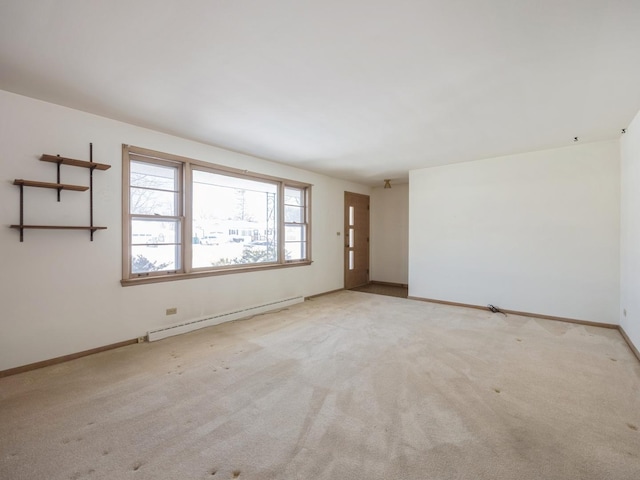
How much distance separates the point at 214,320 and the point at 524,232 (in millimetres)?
5024

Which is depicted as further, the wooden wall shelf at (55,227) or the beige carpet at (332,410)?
the wooden wall shelf at (55,227)

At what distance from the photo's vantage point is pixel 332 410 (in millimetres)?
2115

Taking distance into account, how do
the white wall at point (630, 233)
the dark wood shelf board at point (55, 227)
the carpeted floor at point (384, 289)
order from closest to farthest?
the dark wood shelf board at point (55, 227), the white wall at point (630, 233), the carpeted floor at point (384, 289)

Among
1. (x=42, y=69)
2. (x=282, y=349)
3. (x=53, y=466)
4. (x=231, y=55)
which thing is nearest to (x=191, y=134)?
(x=42, y=69)

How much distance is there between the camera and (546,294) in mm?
4438

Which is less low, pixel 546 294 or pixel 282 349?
pixel 546 294

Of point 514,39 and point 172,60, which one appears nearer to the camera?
point 514,39

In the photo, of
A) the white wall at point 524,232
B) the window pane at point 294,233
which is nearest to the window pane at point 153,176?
the window pane at point 294,233

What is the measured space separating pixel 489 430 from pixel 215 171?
14.2ft

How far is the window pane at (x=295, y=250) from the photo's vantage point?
5.50 metres

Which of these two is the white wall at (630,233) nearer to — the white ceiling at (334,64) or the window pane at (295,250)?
the white ceiling at (334,64)

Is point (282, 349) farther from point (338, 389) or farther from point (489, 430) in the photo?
point (489, 430)

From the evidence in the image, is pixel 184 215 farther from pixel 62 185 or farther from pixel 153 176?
pixel 62 185

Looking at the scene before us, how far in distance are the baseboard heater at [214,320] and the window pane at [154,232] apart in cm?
111
